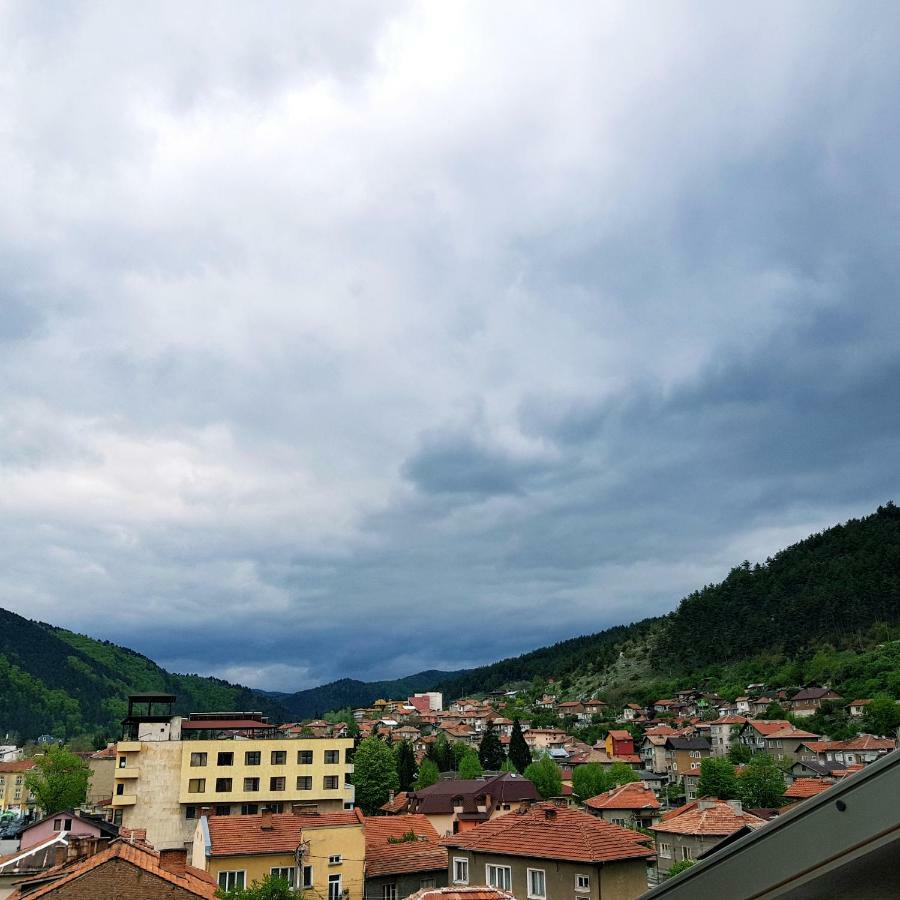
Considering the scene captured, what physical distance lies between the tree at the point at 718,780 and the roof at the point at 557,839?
51650 millimetres

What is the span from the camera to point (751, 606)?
655 feet

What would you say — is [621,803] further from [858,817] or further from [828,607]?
[828,607]

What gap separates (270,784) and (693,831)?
3384cm

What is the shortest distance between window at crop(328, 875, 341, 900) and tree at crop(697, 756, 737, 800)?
2108 inches

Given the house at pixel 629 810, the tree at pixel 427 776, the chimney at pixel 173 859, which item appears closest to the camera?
the chimney at pixel 173 859

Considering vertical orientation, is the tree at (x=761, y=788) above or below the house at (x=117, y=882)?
below

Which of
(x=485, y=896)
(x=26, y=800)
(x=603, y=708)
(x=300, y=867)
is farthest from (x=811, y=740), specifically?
(x=26, y=800)

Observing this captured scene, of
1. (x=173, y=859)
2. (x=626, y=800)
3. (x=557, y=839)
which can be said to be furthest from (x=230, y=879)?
(x=626, y=800)

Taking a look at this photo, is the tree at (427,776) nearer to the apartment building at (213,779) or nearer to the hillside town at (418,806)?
the hillside town at (418,806)

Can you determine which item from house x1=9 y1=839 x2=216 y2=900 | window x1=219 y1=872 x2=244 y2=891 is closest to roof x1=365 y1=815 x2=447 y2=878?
window x1=219 y1=872 x2=244 y2=891

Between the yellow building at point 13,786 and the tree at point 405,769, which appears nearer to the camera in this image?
the tree at point 405,769

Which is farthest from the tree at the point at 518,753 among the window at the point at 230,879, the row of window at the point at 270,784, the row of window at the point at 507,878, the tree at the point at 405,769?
the window at the point at 230,879

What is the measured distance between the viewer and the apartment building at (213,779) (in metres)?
64.4

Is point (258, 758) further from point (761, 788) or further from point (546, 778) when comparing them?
point (761, 788)
